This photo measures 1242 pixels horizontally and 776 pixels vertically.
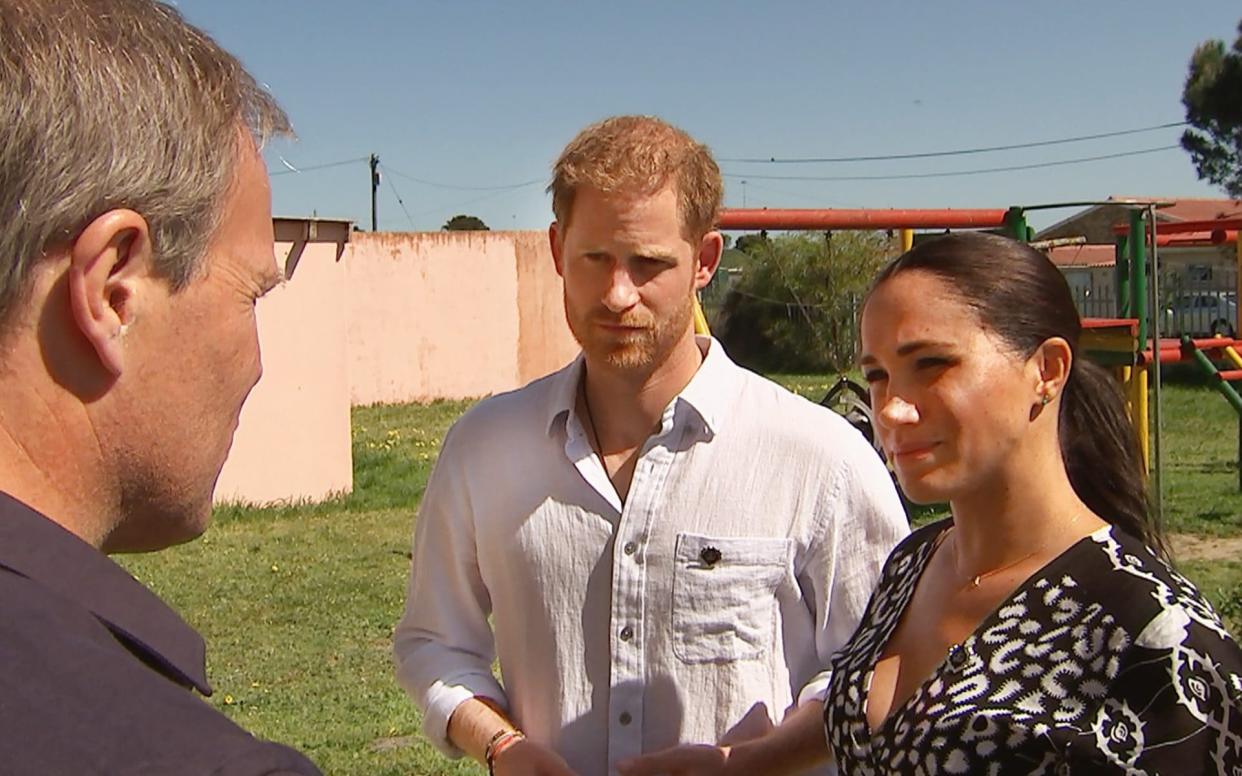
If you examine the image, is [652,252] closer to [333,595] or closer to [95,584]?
[95,584]

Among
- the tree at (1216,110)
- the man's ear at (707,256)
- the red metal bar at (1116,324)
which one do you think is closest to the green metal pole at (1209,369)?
the red metal bar at (1116,324)

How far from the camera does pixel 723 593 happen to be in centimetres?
227

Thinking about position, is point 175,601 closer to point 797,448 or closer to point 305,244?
point 305,244

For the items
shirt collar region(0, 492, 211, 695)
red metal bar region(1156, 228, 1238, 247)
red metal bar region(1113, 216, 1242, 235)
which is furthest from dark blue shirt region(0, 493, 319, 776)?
red metal bar region(1156, 228, 1238, 247)

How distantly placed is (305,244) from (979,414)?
9.39m

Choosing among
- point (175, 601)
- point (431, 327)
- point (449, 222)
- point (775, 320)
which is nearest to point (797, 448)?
point (175, 601)

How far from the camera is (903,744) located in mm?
1888

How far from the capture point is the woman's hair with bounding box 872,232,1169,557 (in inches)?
81.8

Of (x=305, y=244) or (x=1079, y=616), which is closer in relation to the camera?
(x=1079, y=616)

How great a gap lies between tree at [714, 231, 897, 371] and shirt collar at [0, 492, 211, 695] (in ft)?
60.5

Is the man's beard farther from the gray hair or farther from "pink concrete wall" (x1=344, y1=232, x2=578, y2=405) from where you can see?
"pink concrete wall" (x1=344, y1=232, x2=578, y2=405)

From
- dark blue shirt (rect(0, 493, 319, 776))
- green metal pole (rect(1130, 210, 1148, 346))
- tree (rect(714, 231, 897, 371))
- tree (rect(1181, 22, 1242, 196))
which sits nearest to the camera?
dark blue shirt (rect(0, 493, 319, 776))

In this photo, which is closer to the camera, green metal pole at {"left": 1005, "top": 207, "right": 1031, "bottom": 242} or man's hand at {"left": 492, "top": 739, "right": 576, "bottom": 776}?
man's hand at {"left": 492, "top": 739, "right": 576, "bottom": 776}

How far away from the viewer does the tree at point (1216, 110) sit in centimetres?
2831
